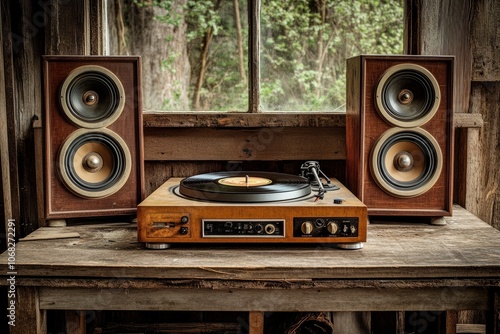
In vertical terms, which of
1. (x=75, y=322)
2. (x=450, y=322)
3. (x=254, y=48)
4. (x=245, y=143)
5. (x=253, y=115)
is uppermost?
(x=254, y=48)

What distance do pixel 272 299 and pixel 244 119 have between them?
32.8 inches

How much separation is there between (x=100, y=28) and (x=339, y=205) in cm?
120

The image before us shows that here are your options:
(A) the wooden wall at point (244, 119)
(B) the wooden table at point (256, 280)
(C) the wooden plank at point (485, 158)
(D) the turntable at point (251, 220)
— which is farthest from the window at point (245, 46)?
(B) the wooden table at point (256, 280)

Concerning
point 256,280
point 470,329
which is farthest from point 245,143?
point 470,329

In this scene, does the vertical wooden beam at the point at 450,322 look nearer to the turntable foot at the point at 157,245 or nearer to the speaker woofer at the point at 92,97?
the turntable foot at the point at 157,245

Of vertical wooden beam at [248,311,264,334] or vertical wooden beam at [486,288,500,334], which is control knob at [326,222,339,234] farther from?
vertical wooden beam at [486,288,500,334]

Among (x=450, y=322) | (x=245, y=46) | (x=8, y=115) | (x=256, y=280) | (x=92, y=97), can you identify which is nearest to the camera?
(x=256, y=280)

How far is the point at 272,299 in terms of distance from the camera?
1429mm

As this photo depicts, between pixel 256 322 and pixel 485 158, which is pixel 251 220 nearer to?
pixel 256 322

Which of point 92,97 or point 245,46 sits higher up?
point 245,46

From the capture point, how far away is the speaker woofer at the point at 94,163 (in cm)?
173

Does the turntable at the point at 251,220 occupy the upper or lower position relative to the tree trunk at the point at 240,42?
lower

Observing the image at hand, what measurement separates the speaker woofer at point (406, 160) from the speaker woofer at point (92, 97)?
34.3 inches

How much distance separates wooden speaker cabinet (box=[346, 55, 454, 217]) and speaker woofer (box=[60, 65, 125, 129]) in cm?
81
